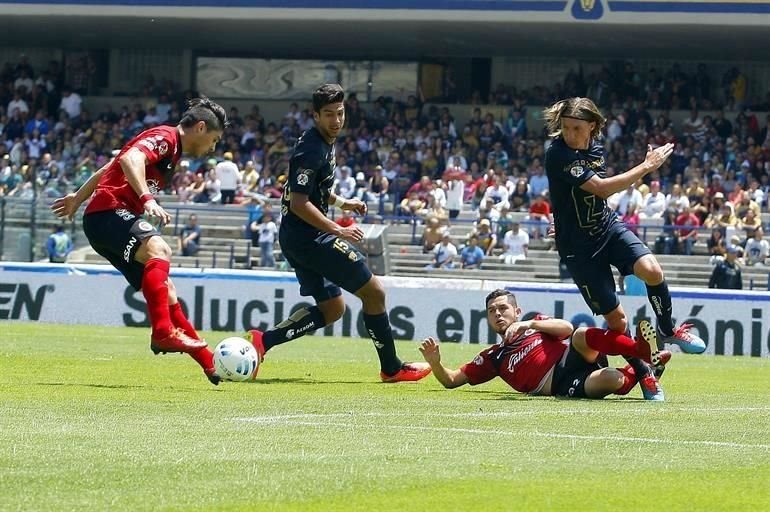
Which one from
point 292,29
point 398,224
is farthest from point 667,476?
point 292,29

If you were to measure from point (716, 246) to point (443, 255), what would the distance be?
509 cm

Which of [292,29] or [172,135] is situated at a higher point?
[292,29]

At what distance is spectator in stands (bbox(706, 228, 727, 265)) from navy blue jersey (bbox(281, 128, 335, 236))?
16.6m

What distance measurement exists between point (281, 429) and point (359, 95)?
3469cm

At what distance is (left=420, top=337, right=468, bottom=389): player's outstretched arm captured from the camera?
10773 mm

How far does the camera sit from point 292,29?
132 feet

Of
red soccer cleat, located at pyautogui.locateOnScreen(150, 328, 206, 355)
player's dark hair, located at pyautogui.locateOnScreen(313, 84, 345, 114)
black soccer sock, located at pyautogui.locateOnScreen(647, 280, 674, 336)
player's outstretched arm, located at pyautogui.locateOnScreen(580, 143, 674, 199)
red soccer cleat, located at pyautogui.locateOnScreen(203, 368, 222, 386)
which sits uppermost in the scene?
player's dark hair, located at pyautogui.locateOnScreen(313, 84, 345, 114)

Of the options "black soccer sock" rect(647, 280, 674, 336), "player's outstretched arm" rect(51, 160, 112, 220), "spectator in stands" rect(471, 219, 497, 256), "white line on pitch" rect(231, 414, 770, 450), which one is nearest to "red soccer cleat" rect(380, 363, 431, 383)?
"black soccer sock" rect(647, 280, 674, 336)

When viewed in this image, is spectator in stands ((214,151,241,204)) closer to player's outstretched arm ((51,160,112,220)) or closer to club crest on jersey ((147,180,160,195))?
player's outstretched arm ((51,160,112,220))

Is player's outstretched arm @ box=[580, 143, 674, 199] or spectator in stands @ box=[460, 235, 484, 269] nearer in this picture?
player's outstretched arm @ box=[580, 143, 674, 199]

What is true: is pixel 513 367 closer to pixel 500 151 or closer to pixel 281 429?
pixel 281 429

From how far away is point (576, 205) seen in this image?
10.9 metres

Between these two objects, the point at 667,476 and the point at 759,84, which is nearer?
the point at 667,476

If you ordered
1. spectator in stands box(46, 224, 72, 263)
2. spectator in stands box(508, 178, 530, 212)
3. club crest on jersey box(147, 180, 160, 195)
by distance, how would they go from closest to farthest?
club crest on jersey box(147, 180, 160, 195) → spectator in stands box(46, 224, 72, 263) → spectator in stands box(508, 178, 530, 212)
